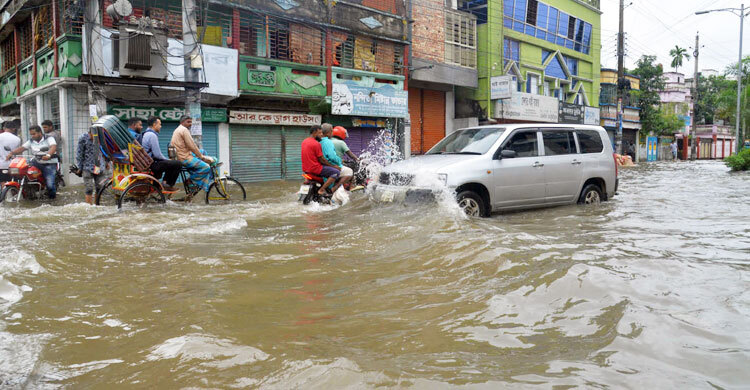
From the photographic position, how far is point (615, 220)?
26.6ft

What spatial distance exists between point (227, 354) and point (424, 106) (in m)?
23.9

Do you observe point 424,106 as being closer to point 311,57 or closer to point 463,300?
point 311,57

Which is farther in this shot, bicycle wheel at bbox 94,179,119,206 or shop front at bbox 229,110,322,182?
shop front at bbox 229,110,322,182

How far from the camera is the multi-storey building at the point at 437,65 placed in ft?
78.5

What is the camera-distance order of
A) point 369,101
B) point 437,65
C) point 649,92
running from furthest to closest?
point 649,92 → point 437,65 → point 369,101

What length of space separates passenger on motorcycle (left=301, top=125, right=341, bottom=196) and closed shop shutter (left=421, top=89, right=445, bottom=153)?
16.5 meters

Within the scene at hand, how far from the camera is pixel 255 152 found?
61.8 feet

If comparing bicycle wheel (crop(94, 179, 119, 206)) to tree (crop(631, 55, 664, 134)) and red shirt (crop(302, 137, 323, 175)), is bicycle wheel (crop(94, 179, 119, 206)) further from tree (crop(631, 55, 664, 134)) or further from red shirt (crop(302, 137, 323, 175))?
tree (crop(631, 55, 664, 134))

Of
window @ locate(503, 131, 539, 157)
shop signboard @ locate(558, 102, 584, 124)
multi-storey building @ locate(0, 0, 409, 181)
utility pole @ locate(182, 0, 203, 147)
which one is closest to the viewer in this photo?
window @ locate(503, 131, 539, 157)

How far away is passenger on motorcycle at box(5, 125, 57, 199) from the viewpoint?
1093 cm

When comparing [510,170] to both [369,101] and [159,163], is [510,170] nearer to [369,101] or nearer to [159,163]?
[159,163]

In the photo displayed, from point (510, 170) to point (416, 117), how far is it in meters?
17.4

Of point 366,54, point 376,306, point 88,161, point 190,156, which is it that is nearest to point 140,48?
point 88,161

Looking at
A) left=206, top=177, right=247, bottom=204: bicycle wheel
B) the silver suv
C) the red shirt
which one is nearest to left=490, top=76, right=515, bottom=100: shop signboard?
the silver suv
